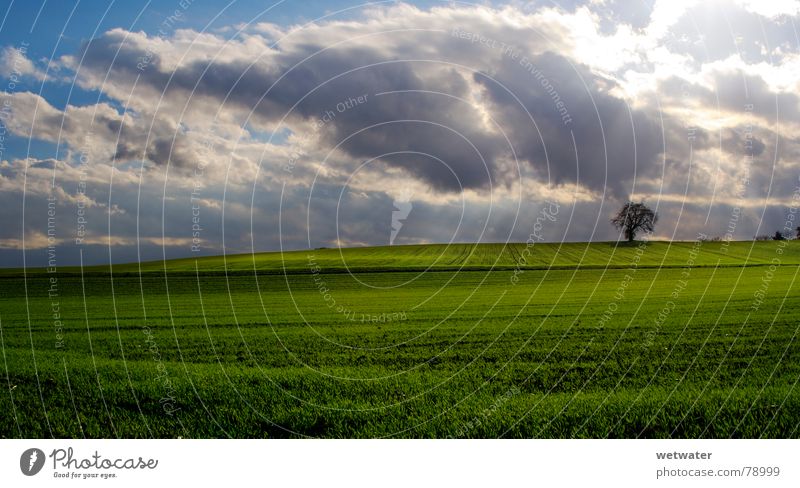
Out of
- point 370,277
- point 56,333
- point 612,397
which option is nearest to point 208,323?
point 56,333

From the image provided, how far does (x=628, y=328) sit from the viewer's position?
81.9 ft

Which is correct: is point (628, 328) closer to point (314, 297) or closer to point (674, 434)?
point (674, 434)

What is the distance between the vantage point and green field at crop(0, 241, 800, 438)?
36.4 feet

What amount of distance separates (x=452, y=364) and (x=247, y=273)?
5151 cm
